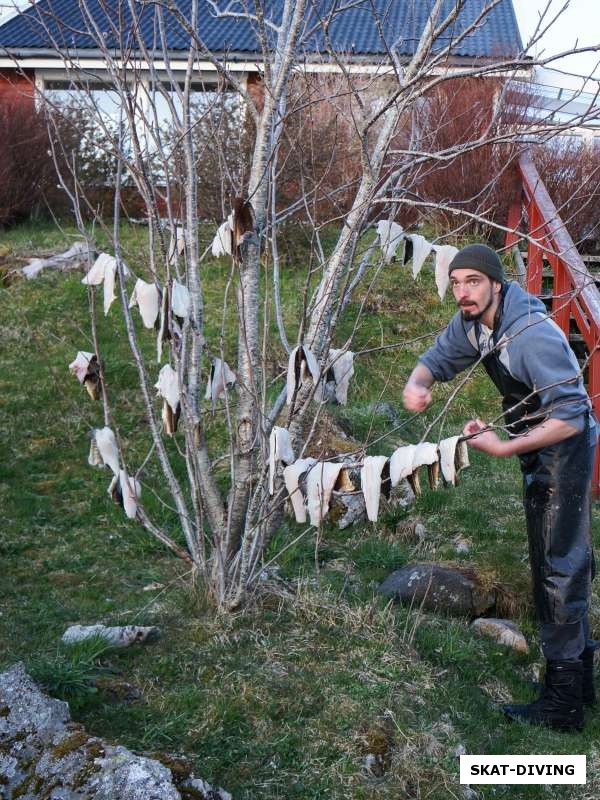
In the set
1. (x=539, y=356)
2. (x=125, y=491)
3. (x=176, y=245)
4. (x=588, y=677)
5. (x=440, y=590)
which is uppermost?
(x=176, y=245)

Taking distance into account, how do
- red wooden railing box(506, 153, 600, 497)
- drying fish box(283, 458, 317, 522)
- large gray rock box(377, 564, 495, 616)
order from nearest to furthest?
drying fish box(283, 458, 317, 522), large gray rock box(377, 564, 495, 616), red wooden railing box(506, 153, 600, 497)

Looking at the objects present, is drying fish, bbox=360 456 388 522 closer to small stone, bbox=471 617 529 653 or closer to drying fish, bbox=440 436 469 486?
drying fish, bbox=440 436 469 486

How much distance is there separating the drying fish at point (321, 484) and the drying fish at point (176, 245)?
1134 mm

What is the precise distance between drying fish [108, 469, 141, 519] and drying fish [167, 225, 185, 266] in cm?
89

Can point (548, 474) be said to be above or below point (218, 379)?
below

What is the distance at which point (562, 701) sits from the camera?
366 centimetres

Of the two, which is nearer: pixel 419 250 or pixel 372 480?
pixel 372 480

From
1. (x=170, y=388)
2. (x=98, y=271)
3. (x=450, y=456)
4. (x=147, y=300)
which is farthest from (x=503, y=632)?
(x=98, y=271)

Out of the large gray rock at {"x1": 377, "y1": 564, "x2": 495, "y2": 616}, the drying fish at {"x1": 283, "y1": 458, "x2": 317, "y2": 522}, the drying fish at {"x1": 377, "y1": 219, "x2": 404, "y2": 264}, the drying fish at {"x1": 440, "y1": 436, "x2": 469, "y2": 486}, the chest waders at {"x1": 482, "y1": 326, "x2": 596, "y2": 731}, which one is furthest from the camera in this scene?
the large gray rock at {"x1": 377, "y1": 564, "x2": 495, "y2": 616}

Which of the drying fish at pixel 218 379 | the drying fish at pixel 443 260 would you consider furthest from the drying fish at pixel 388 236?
the drying fish at pixel 218 379

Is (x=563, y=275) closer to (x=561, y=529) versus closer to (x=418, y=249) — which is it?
(x=418, y=249)

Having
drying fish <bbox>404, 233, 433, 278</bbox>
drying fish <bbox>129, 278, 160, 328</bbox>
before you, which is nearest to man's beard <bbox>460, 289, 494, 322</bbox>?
→ drying fish <bbox>404, 233, 433, 278</bbox>

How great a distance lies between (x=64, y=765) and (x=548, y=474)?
6.72 ft

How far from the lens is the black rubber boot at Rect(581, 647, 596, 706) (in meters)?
3.82
